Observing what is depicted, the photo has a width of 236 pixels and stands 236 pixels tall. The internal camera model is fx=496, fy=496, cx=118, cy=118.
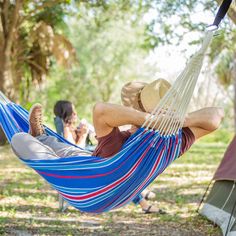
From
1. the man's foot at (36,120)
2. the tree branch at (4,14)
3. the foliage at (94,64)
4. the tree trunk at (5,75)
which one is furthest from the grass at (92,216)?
the foliage at (94,64)

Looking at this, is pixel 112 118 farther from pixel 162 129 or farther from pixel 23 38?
pixel 23 38

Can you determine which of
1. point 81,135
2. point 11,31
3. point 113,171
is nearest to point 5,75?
point 11,31

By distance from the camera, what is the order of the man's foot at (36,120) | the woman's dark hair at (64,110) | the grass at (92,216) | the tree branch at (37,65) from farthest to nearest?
1. the tree branch at (37,65)
2. the woman's dark hair at (64,110)
3. the grass at (92,216)
4. the man's foot at (36,120)

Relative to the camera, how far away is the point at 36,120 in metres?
3.24

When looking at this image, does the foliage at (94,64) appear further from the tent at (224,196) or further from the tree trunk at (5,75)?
the tent at (224,196)

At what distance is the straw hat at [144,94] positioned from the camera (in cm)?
274

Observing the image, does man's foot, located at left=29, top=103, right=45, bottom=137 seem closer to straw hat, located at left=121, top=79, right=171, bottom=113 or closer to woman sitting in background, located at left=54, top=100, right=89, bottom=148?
straw hat, located at left=121, top=79, right=171, bottom=113

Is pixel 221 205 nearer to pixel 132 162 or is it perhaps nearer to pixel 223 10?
pixel 132 162

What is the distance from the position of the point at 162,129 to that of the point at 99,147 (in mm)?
455

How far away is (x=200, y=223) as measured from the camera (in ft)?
14.5

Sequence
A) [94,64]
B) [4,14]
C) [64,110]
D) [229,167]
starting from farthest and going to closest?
[94,64], [4,14], [229,167], [64,110]

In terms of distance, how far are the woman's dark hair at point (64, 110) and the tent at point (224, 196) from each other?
4.87 feet

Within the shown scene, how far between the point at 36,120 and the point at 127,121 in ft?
2.90

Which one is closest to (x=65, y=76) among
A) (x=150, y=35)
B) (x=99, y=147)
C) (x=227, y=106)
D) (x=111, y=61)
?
(x=111, y=61)
